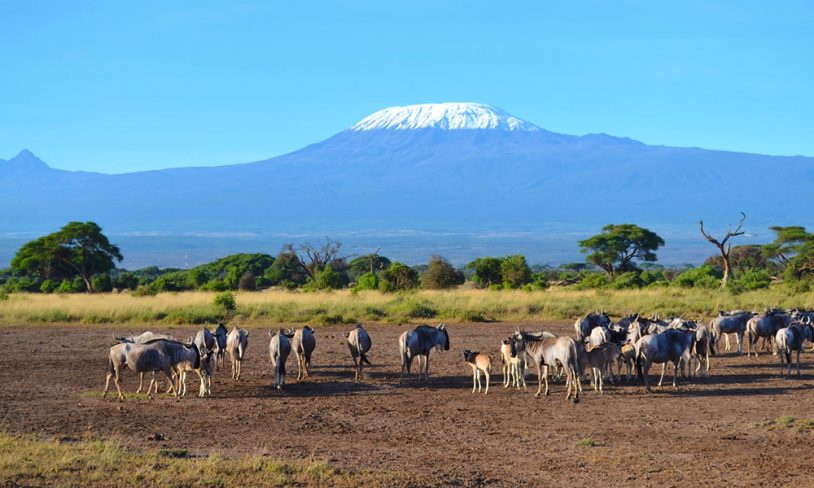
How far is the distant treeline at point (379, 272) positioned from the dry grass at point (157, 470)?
30.8 metres

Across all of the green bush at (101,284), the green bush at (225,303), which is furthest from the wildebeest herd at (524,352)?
the green bush at (101,284)

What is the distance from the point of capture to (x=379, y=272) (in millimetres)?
57812

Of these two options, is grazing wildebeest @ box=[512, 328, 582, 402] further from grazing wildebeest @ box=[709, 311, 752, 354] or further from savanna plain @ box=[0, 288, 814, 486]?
grazing wildebeest @ box=[709, 311, 752, 354]

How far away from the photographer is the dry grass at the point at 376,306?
34.7 m

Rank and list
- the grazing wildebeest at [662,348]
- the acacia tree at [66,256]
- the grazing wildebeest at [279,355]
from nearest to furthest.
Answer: the grazing wildebeest at [662,348] < the grazing wildebeest at [279,355] < the acacia tree at [66,256]

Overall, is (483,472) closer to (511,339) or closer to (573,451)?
(573,451)

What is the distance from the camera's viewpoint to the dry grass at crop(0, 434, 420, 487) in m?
12.0

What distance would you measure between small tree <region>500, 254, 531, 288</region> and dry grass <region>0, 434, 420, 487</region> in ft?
125

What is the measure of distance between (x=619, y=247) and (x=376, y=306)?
34871 millimetres

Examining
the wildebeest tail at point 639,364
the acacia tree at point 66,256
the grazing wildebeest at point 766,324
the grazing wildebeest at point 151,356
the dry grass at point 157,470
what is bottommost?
the dry grass at point 157,470

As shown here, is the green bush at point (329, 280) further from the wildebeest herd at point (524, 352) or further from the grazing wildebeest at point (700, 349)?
the grazing wildebeest at point (700, 349)

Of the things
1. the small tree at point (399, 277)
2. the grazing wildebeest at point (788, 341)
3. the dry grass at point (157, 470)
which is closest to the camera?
the dry grass at point (157, 470)

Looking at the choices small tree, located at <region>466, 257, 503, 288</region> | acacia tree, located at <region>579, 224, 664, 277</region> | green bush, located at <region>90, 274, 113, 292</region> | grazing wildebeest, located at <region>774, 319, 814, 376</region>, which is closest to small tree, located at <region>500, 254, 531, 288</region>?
small tree, located at <region>466, 257, 503, 288</region>

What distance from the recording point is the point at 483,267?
175 feet
